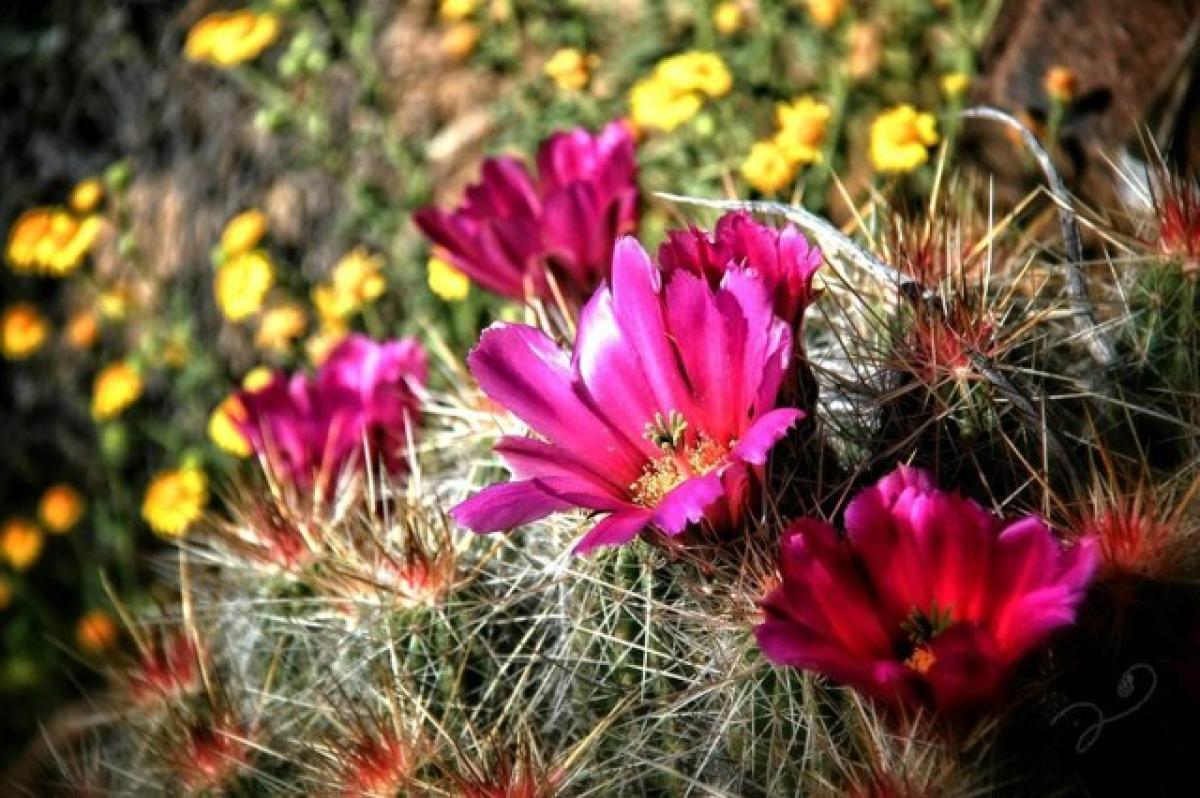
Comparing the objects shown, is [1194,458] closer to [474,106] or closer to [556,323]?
[556,323]

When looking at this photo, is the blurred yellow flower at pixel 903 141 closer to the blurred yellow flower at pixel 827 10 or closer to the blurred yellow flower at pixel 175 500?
the blurred yellow flower at pixel 827 10

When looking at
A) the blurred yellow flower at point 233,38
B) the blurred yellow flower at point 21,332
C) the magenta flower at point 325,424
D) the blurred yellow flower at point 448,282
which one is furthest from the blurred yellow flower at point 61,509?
the magenta flower at point 325,424

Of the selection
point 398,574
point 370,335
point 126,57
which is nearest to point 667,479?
point 398,574

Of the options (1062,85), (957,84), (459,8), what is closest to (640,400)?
(1062,85)

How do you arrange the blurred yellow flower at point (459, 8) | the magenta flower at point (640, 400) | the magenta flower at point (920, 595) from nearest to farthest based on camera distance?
the magenta flower at point (920, 595) → the magenta flower at point (640, 400) → the blurred yellow flower at point (459, 8)

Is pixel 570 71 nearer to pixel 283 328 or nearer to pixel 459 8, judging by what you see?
pixel 459 8

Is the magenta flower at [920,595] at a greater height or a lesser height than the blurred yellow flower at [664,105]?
greater

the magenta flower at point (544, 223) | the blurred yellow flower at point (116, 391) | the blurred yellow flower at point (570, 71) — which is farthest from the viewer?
the blurred yellow flower at point (116, 391)

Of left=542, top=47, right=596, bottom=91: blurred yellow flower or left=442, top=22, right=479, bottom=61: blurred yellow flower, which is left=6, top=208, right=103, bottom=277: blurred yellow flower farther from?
left=542, top=47, right=596, bottom=91: blurred yellow flower
